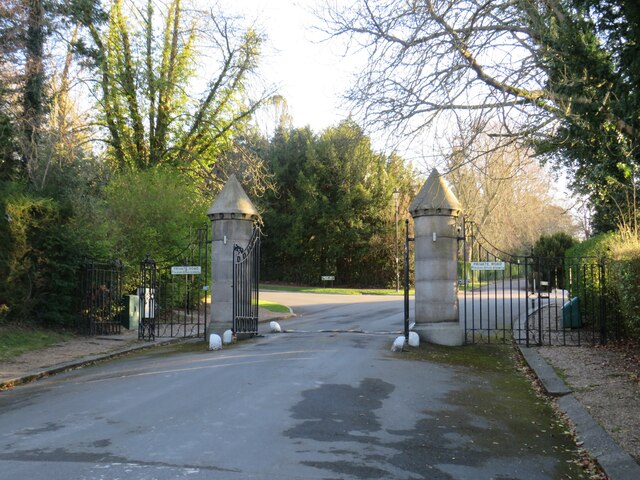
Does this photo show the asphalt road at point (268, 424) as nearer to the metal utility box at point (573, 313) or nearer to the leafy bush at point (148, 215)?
the metal utility box at point (573, 313)

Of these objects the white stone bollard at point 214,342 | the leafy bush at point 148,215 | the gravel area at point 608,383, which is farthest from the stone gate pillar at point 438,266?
the leafy bush at point 148,215

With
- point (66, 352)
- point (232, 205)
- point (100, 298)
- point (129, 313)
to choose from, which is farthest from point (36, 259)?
point (232, 205)

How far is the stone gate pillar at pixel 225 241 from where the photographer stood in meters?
14.3

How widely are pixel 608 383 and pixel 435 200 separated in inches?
216

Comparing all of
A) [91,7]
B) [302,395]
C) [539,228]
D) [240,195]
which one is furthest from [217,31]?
[539,228]

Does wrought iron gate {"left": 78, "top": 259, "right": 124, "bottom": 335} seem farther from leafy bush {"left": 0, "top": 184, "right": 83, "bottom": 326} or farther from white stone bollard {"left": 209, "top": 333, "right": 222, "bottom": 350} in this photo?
white stone bollard {"left": 209, "top": 333, "right": 222, "bottom": 350}

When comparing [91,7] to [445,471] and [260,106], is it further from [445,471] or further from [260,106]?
[445,471]

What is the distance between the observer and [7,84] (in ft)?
52.5

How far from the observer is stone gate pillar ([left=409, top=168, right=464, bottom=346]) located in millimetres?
13047

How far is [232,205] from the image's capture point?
14.4m

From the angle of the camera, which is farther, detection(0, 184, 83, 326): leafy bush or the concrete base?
detection(0, 184, 83, 326): leafy bush

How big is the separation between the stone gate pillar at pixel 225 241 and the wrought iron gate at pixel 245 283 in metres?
0.20

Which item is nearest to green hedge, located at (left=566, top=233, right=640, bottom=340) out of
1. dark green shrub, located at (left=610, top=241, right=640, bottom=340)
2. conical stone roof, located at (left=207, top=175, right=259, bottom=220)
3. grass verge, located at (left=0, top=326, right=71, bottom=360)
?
dark green shrub, located at (left=610, top=241, right=640, bottom=340)

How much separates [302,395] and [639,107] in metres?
5.49
